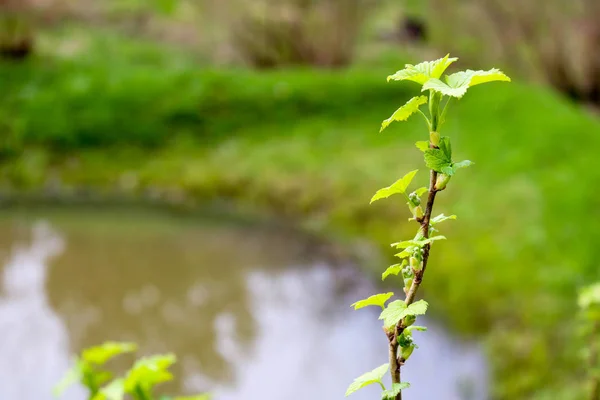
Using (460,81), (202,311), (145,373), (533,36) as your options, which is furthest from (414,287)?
(533,36)

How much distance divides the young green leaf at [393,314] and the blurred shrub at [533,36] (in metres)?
5.99

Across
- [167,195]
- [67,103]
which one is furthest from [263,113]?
[67,103]

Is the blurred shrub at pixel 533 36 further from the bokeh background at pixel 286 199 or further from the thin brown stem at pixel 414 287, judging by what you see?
the thin brown stem at pixel 414 287

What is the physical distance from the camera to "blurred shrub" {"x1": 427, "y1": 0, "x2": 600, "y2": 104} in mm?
5789

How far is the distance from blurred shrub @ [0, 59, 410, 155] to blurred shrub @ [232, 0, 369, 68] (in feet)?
2.85

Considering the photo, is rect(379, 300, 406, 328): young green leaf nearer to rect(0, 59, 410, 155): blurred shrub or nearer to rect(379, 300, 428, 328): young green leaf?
rect(379, 300, 428, 328): young green leaf

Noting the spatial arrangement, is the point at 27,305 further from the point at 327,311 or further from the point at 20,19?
the point at 20,19

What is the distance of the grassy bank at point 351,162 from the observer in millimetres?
2662

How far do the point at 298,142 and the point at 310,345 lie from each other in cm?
244

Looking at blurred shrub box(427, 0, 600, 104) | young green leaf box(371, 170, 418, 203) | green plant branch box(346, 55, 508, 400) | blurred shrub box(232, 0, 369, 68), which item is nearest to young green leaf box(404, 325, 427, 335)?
green plant branch box(346, 55, 508, 400)

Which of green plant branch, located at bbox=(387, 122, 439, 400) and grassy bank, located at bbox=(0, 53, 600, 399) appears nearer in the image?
green plant branch, located at bbox=(387, 122, 439, 400)

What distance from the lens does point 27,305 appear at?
2.86m

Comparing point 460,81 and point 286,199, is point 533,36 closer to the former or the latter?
point 286,199

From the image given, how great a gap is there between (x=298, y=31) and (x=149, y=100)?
196 centimetres
